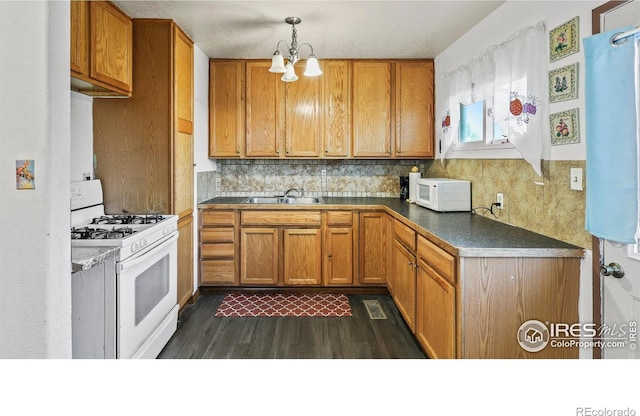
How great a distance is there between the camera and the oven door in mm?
2057

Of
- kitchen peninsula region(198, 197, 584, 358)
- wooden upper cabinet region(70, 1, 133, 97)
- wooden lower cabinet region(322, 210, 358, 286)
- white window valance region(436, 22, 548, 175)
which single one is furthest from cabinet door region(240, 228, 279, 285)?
white window valance region(436, 22, 548, 175)

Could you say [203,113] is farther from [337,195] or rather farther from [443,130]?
[443,130]

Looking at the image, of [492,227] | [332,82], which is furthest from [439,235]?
[332,82]

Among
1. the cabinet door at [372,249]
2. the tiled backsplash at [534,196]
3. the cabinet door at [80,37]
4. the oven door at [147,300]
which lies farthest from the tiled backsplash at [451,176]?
the cabinet door at [80,37]

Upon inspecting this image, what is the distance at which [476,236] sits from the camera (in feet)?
7.17

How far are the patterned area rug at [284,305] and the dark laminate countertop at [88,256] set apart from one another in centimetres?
160

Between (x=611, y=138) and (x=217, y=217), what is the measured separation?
3.16 meters

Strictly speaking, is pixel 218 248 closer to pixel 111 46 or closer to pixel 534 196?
pixel 111 46

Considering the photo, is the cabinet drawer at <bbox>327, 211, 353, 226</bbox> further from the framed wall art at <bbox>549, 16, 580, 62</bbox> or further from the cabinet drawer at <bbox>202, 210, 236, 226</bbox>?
the framed wall art at <bbox>549, 16, 580, 62</bbox>

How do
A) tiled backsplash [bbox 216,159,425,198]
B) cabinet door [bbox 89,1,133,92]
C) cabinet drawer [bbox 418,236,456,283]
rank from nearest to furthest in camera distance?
cabinet drawer [bbox 418,236,456,283]
cabinet door [bbox 89,1,133,92]
tiled backsplash [bbox 216,159,425,198]

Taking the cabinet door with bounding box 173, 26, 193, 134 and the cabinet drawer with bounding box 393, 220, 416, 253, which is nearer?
the cabinet drawer with bounding box 393, 220, 416, 253

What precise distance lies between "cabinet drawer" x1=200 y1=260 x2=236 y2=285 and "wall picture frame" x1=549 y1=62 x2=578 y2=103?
9.75 feet

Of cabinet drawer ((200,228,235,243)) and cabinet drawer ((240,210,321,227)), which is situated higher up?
cabinet drawer ((240,210,321,227))

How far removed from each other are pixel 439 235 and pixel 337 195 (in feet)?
7.81
